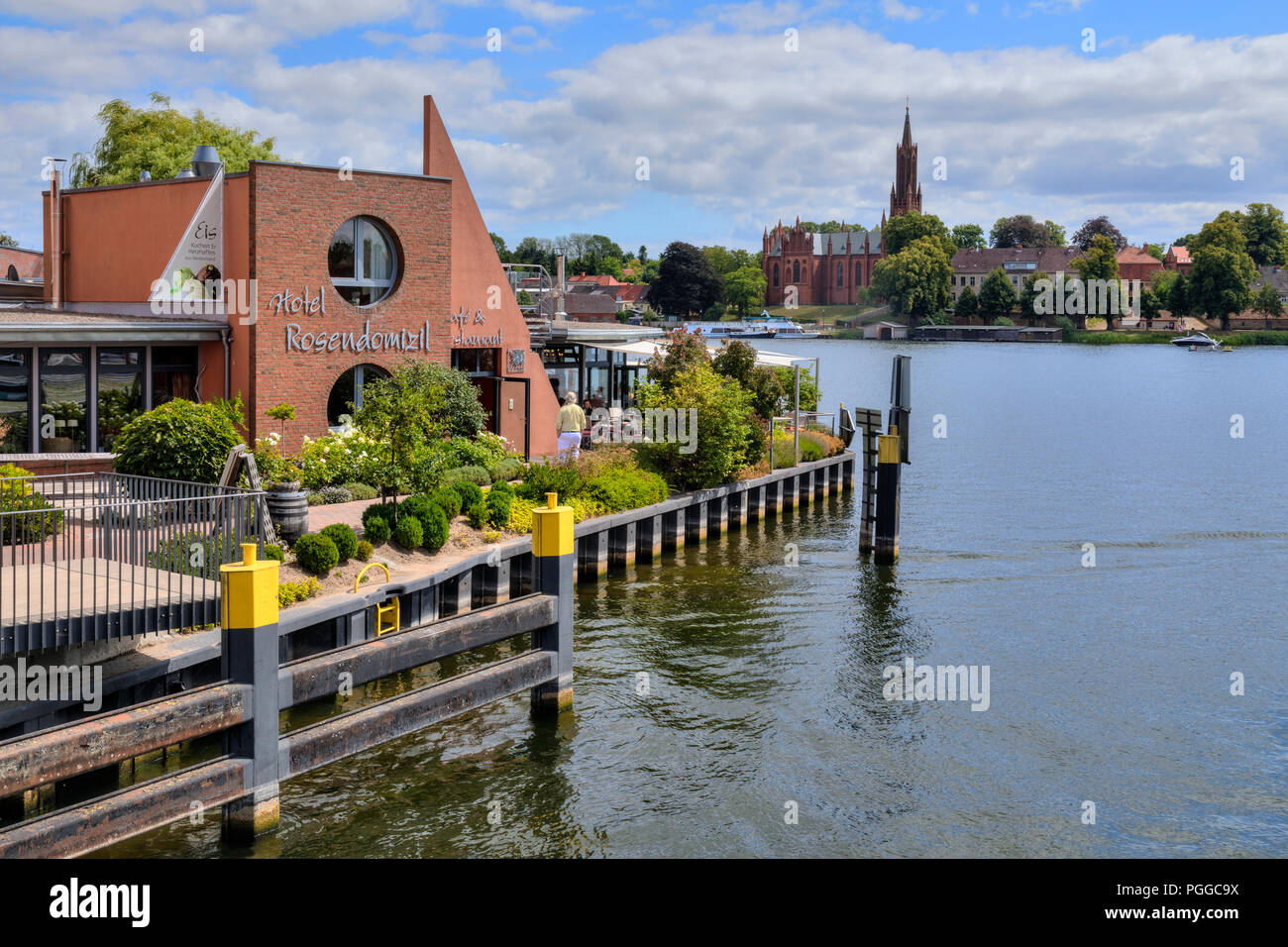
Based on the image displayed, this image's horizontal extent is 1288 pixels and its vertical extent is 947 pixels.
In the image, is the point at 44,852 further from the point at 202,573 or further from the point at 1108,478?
the point at 1108,478

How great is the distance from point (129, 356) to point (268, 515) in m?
7.26

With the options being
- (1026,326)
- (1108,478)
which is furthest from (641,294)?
(1108,478)

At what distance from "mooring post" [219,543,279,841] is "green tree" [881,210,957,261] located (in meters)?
173

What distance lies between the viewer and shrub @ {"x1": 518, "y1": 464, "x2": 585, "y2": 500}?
2403 centimetres

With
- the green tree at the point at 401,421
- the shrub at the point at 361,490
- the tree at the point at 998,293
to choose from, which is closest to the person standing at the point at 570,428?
the green tree at the point at 401,421

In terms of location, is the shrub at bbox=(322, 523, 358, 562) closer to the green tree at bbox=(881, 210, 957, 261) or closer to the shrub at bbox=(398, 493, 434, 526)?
the shrub at bbox=(398, 493, 434, 526)

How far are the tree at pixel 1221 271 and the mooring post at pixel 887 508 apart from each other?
430 feet

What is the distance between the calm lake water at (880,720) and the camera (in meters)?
13.7

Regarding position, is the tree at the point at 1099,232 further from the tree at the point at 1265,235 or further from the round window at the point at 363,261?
the round window at the point at 363,261

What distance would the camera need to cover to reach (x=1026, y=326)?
158250mm

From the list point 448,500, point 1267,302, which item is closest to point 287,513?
point 448,500

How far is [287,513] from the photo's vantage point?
18234 mm

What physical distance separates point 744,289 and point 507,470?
550ft
